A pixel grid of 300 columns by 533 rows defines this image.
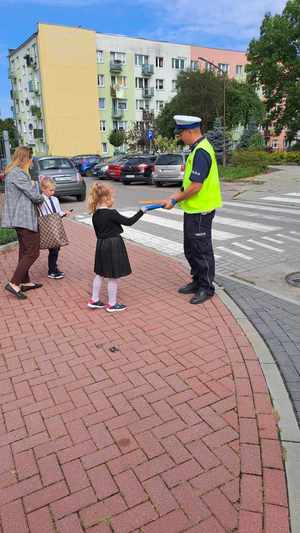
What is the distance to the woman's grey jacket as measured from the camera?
5.00 metres

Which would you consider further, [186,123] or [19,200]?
[19,200]

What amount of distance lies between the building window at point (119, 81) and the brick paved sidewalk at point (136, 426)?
2161 inches

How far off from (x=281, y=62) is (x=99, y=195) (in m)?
44.1

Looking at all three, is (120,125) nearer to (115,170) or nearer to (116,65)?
(116,65)

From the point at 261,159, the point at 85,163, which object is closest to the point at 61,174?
the point at 261,159

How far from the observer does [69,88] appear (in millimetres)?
49781

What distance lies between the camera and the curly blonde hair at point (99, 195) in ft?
Answer: 14.5

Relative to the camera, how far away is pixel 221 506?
7.16ft

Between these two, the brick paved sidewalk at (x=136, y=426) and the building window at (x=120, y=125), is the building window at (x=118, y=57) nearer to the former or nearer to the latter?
the building window at (x=120, y=125)

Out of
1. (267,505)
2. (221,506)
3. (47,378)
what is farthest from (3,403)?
(267,505)

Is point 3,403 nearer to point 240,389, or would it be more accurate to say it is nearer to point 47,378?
point 47,378

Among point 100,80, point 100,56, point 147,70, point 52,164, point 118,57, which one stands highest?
point 118,57

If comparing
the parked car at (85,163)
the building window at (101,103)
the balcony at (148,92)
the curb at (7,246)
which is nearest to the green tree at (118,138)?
the building window at (101,103)

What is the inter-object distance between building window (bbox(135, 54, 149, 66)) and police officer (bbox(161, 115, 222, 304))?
56303mm
